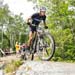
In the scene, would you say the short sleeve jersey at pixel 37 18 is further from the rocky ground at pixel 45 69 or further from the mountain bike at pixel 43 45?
the rocky ground at pixel 45 69

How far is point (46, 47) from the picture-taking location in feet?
20.7

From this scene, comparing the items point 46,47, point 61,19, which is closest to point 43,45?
point 46,47

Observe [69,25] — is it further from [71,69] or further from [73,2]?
[71,69]

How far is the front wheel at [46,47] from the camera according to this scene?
243 inches

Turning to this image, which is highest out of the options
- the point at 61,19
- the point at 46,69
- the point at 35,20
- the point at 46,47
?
the point at 61,19

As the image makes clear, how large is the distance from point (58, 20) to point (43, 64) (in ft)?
26.4

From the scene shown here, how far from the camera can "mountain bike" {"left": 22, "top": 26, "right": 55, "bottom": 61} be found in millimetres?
6191

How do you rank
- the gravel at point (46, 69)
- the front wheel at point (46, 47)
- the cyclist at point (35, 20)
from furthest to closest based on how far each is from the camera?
1. the cyclist at point (35, 20)
2. the front wheel at point (46, 47)
3. the gravel at point (46, 69)

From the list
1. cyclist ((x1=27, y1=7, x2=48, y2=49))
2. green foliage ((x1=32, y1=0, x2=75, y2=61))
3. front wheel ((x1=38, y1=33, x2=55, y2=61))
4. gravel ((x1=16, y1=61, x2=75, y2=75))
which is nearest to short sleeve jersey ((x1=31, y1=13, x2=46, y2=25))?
cyclist ((x1=27, y1=7, x2=48, y2=49))

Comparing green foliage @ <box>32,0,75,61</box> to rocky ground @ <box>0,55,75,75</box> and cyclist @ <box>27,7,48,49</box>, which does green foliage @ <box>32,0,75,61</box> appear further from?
rocky ground @ <box>0,55,75,75</box>

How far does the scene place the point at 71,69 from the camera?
4.88 meters

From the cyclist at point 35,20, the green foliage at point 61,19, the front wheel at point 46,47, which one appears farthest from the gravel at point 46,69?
the green foliage at point 61,19

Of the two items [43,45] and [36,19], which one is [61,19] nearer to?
[36,19]

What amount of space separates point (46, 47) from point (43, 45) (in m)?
0.08
